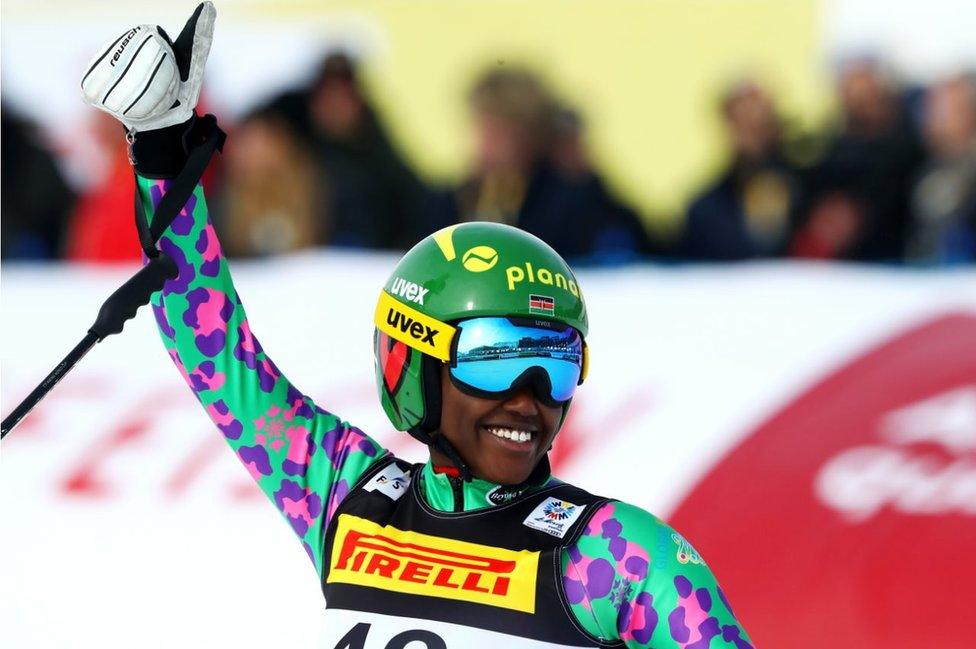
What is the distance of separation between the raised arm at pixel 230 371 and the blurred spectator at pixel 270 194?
524 centimetres

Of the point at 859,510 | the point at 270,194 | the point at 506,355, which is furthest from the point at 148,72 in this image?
the point at 270,194

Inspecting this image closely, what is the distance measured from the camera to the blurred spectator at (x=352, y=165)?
27.4 ft

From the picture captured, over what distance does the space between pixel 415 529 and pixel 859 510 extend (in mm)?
2124

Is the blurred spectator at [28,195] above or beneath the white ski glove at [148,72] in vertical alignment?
above

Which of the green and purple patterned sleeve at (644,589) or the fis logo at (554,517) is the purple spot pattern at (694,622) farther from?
the fis logo at (554,517)

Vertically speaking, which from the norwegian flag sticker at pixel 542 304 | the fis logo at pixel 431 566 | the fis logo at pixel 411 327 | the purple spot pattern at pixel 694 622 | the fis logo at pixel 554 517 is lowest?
the purple spot pattern at pixel 694 622

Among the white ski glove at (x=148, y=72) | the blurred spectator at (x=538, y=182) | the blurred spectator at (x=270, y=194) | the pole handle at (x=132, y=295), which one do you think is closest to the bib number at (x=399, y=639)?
the pole handle at (x=132, y=295)

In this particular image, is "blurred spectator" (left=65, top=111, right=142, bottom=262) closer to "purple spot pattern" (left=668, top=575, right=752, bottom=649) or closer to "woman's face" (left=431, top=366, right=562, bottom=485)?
"woman's face" (left=431, top=366, right=562, bottom=485)

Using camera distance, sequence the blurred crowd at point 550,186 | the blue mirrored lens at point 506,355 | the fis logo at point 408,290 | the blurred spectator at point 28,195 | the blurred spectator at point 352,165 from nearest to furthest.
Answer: the blue mirrored lens at point 506,355, the fis logo at point 408,290, the blurred crowd at point 550,186, the blurred spectator at point 352,165, the blurred spectator at point 28,195

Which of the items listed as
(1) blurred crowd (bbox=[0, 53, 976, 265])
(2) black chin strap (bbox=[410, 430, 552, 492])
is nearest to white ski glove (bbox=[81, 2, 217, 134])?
(2) black chin strap (bbox=[410, 430, 552, 492])

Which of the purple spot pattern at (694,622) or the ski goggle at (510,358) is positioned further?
the ski goggle at (510,358)

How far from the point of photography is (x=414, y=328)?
2994 mm

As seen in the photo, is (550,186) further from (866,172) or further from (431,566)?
(431,566)

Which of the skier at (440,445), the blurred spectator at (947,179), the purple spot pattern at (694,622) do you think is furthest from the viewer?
the blurred spectator at (947,179)
